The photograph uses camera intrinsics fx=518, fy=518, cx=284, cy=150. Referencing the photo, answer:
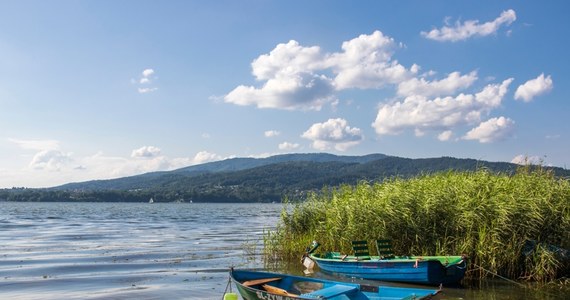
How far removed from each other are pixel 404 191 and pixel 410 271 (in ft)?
11.6

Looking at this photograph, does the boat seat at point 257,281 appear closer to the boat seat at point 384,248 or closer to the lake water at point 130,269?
the lake water at point 130,269

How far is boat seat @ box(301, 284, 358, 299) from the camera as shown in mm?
12433

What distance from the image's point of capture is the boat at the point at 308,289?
39.1 feet

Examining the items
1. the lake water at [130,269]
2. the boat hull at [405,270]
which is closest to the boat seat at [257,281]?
the lake water at [130,269]

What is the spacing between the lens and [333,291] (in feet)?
42.0

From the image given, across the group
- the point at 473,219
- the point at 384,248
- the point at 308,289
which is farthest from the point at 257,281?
the point at 473,219

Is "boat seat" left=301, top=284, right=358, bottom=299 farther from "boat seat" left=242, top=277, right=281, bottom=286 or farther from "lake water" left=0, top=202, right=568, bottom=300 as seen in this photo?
"lake water" left=0, top=202, right=568, bottom=300

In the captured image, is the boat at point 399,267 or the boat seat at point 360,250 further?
the boat seat at point 360,250

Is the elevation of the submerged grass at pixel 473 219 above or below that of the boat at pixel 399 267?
above

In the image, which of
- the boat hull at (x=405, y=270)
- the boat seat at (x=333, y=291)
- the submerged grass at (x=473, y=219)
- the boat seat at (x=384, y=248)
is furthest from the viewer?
the boat seat at (x=384, y=248)

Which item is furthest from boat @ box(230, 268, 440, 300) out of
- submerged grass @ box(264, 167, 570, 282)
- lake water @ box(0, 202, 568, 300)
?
submerged grass @ box(264, 167, 570, 282)

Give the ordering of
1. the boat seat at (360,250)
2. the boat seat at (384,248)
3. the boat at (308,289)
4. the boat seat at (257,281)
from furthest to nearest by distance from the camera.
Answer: the boat seat at (360,250)
the boat seat at (384,248)
the boat seat at (257,281)
the boat at (308,289)

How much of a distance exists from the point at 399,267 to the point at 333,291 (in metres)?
4.12

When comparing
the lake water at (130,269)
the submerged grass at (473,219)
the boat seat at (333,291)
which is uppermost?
the submerged grass at (473,219)
